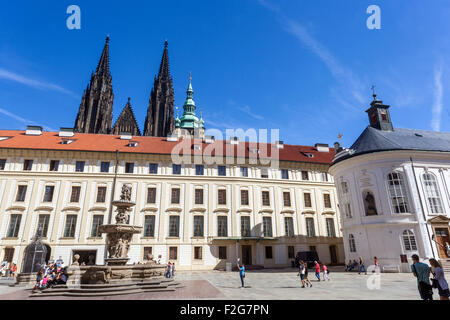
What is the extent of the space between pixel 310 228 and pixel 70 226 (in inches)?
1128

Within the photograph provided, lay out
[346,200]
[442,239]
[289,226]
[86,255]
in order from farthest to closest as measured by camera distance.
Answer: [289,226] < [86,255] < [346,200] < [442,239]

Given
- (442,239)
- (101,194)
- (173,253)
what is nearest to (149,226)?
(173,253)

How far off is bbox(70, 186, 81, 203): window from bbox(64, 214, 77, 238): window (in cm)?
173

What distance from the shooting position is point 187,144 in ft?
122

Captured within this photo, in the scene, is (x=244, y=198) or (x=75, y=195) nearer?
(x=75, y=195)

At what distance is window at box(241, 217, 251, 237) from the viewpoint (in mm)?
32625

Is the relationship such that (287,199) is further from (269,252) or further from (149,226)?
(149,226)

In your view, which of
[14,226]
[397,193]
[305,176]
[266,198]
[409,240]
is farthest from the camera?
[305,176]

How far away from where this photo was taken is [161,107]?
85.9m

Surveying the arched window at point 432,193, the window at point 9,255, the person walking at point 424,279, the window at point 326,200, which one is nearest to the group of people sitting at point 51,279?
the person walking at point 424,279

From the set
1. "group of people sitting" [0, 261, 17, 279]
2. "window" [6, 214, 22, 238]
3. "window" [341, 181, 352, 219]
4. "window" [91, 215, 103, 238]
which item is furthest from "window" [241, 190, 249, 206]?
"window" [6, 214, 22, 238]

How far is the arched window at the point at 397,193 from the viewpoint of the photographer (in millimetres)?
24078
